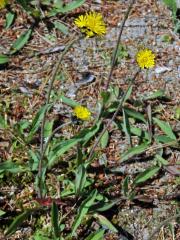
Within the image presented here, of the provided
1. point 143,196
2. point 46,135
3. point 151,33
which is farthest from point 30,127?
point 151,33

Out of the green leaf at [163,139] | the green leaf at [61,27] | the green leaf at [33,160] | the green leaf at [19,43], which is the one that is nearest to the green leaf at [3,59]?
Answer: the green leaf at [19,43]

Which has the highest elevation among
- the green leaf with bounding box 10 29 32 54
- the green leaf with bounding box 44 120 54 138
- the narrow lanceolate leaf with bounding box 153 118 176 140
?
the green leaf with bounding box 10 29 32 54

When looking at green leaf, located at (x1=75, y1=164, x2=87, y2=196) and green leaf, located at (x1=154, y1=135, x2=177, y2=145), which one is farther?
green leaf, located at (x1=154, y1=135, x2=177, y2=145)

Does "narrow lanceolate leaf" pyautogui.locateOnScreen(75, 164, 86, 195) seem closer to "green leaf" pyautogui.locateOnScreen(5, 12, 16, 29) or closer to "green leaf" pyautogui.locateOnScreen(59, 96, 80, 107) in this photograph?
"green leaf" pyautogui.locateOnScreen(59, 96, 80, 107)

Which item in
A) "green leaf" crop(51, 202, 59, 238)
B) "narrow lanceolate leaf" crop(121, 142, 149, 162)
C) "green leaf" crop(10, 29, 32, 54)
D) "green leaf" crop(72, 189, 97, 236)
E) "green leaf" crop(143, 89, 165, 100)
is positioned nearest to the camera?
"green leaf" crop(51, 202, 59, 238)

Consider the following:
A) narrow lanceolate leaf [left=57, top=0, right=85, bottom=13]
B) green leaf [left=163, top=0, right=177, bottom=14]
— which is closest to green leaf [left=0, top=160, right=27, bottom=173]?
narrow lanceolate leaf [left=57, top=0, right=85, bottom=13]

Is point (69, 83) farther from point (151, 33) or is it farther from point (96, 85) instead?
point (151, 33)

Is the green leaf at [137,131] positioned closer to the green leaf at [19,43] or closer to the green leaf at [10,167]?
the green leaf at [10,167]
